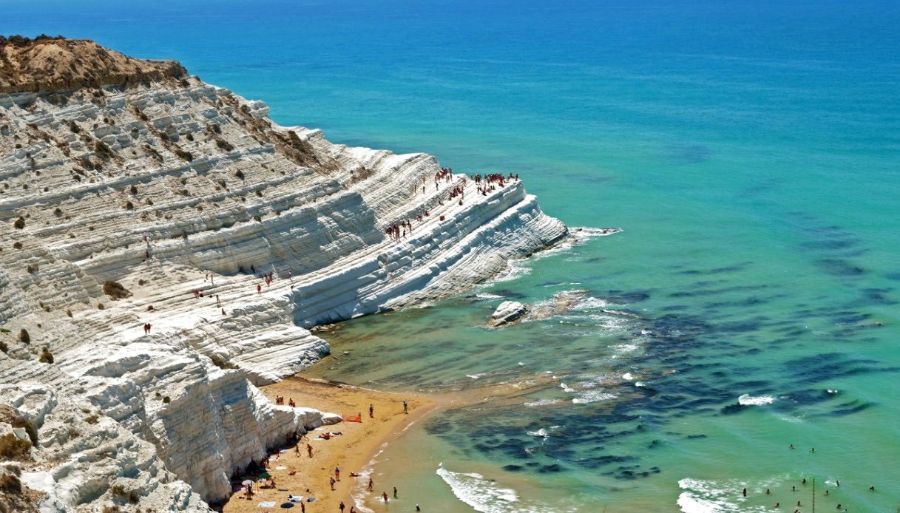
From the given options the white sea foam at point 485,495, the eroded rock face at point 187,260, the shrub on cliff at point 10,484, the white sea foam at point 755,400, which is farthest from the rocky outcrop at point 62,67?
the white sea foam at point 755,400

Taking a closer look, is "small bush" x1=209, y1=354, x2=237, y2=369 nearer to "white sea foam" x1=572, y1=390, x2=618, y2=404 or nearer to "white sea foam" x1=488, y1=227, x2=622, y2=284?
"white sea foam" x1=572, y1=390, x2=618, y2=404

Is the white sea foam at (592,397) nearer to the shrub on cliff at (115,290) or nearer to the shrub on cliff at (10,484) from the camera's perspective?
the shrub on cliff at (115,290)

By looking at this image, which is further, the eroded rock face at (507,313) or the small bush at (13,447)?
the eroded rock face at (507,313)

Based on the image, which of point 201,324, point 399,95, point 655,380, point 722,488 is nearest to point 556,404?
point 655,380

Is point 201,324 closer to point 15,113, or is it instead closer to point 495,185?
point 15,113

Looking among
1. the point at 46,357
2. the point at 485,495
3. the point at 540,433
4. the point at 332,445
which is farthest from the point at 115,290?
the point at 485,495

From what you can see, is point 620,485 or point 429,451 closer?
point 620,485

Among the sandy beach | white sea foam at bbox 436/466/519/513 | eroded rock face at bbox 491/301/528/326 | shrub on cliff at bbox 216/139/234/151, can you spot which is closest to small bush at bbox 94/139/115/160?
shrub on cliff at bbox 216/139/234/151

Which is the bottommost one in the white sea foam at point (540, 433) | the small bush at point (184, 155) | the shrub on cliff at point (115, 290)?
the white sea foam at point (540, 433)
